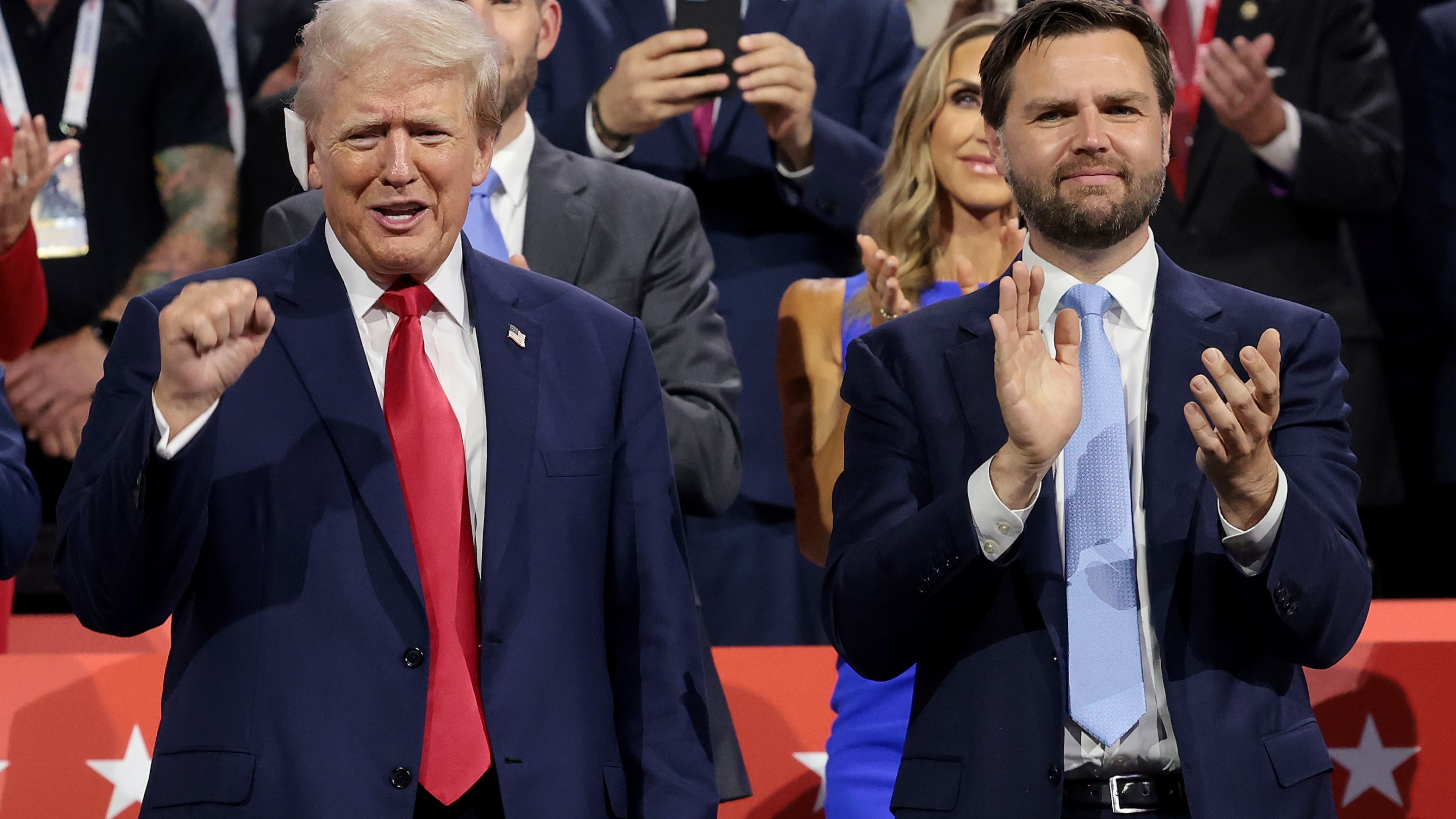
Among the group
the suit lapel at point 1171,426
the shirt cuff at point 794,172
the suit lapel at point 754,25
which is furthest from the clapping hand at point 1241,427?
the suit lapel at point 754,25

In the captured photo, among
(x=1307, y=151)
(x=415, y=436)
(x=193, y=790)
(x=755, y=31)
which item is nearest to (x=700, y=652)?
(x=415, y=436)

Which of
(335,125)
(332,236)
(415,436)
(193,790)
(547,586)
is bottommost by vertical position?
(193,790)

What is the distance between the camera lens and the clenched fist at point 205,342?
173 cm

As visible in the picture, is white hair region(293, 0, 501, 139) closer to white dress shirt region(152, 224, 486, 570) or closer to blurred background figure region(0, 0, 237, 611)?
white dress shirt region(152, 224, 486, 570)

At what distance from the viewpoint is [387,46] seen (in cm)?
202

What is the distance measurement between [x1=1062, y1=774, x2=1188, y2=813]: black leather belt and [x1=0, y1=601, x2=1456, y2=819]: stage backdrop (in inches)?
30.2

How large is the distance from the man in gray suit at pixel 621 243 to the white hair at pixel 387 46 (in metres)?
0.68

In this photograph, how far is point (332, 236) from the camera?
2090 mm

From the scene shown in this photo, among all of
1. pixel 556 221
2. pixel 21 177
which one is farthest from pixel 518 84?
pixel 21 177

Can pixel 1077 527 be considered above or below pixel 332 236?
below

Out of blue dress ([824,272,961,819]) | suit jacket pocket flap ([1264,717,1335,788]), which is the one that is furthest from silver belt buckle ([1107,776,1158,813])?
blue dress ([824,272,961,819])

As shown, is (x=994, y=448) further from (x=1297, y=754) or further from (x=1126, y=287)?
(x=1297, y=754)

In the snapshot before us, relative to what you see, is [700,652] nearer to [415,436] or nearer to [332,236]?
[415,436]

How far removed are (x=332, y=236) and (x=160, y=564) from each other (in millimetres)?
485
